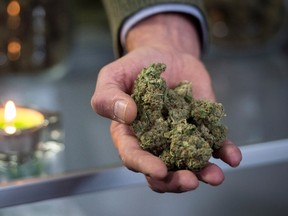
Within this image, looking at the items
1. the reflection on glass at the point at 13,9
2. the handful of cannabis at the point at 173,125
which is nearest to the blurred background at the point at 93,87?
the reflection on glass at the point at 13,9

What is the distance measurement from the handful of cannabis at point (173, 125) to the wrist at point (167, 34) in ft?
0.60

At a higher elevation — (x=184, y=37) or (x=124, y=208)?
(x=184, y=37)

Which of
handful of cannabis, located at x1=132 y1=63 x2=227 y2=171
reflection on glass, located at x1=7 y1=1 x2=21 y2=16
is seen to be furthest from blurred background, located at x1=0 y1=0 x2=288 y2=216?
handful of cannabis, located at x1=132 y1=63 x2=227 y2=171

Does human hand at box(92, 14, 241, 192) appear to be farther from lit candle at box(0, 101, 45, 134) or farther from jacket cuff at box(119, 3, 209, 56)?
lit candle at box(0, 101, 45, 134)

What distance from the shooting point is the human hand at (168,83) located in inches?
18.8

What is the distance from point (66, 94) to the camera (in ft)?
3.12

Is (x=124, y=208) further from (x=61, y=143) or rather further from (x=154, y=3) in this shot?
(x=154, y=3)

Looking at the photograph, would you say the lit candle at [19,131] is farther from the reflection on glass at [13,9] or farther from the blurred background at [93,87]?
the reflection on glass at [13,9]

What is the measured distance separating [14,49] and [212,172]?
20.4 inches

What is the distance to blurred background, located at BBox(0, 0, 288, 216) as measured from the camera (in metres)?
0.64

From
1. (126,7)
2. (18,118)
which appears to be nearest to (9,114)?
(18,118)

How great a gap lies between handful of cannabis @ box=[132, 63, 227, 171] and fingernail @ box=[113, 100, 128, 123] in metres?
0.02

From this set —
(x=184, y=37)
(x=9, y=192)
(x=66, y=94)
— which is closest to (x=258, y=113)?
(x=184, y=37)

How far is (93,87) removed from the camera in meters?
0.98
